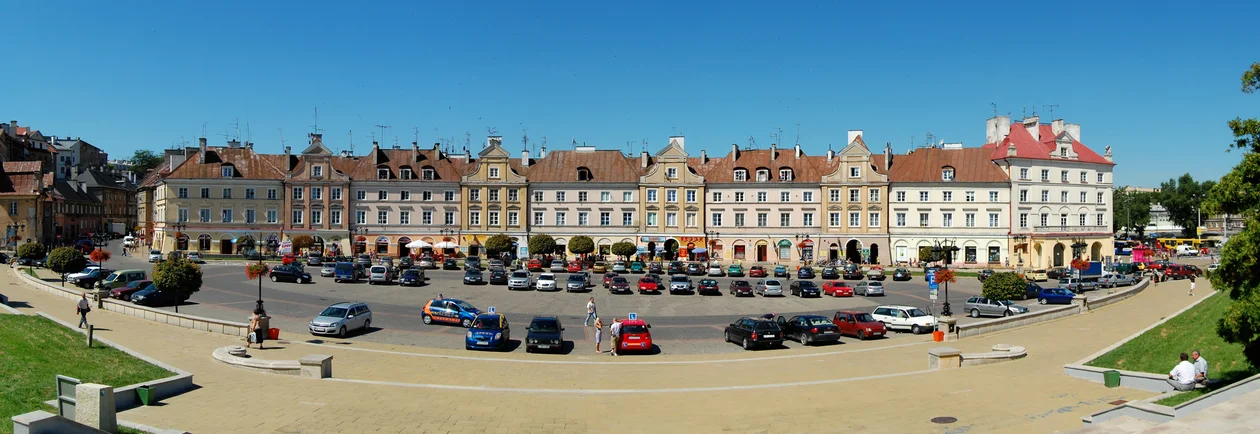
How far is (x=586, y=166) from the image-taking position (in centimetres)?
8419

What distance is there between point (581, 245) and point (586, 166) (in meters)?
10.9

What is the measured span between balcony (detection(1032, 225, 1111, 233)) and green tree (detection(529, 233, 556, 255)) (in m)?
49.0

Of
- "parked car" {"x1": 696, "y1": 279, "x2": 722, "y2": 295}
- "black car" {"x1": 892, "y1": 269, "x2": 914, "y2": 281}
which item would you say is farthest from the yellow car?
"parked car" {"x1": 696, "y1": 279, "x2": 722, "y2": 295}

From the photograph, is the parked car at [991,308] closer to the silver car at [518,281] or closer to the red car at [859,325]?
the red car at [859,325]

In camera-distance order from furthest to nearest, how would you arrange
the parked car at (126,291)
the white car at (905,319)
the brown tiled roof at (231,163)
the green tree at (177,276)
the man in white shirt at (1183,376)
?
the brown tiled roof at (231,163) → the parked car at (126,291) → the white car at (905,319) → the green tree at (177,276) → the man in white shirt at (1183,376)

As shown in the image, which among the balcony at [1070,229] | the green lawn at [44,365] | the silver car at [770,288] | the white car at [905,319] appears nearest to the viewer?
the green lawn at [44,365]

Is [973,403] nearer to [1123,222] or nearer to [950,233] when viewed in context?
[950,233]

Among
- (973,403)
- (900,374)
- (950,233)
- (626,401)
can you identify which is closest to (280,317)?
(626,401)

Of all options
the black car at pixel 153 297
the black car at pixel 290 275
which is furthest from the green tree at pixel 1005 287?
the black car at pixel 290 275

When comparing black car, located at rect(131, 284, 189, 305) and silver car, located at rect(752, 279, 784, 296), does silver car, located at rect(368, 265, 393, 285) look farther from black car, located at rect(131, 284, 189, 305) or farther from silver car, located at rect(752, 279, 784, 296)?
silver car, located at rect(752, 279, 784, 296)

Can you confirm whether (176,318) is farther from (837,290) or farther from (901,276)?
(901,276)

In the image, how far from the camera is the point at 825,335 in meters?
31.6

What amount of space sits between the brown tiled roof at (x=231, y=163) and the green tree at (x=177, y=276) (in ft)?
161

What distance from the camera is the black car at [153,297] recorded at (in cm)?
3869
